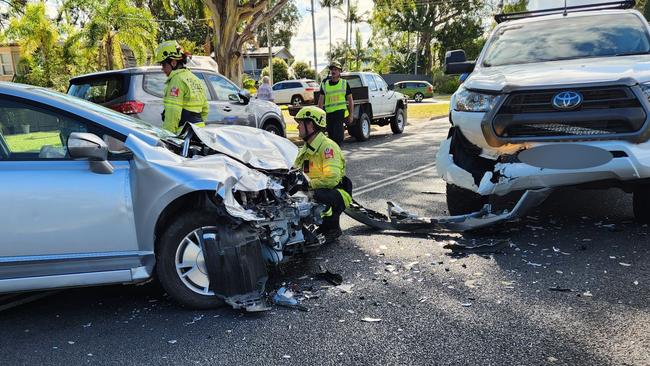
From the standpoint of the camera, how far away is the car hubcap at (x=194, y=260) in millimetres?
3580

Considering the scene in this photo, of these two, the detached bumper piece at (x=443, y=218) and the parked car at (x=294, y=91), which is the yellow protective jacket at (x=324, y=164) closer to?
the detached bumper piece at (x=443, y=218)

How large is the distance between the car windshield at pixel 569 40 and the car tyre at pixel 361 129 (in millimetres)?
8356

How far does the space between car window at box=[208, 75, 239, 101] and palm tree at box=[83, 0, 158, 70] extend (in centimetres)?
1791

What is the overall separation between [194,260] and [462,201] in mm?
2855

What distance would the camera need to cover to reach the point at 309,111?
16.8 ft

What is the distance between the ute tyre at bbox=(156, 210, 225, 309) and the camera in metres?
3.56

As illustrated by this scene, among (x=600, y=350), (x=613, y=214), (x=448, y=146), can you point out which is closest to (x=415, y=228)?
(x=448, y=146)

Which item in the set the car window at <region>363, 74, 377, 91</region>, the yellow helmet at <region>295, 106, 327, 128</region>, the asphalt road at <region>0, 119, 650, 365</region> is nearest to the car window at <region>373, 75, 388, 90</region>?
the car window at <region>363, 74, 377, 91</region>

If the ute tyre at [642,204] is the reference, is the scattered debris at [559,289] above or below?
below

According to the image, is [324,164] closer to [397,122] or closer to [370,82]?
[370,82]

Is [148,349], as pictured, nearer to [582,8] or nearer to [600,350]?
[600,350]

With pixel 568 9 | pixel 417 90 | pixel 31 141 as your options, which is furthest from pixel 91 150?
pixel 417 90

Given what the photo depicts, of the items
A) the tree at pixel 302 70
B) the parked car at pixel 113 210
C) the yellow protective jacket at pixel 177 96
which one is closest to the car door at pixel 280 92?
the tree at pixel 302 70

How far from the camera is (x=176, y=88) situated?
20.8 ft
